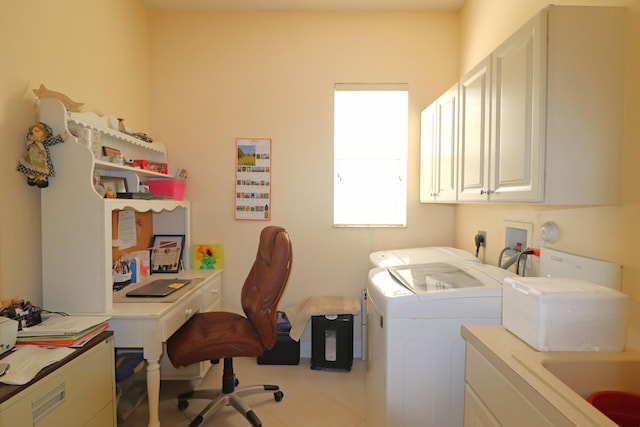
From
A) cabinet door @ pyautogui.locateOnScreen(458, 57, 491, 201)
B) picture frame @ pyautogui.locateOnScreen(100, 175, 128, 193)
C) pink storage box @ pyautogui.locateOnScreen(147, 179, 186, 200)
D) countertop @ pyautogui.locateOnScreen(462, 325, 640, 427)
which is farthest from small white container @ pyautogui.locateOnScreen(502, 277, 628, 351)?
pink storage box @ pyautogui.locateOnScreen(147, 179, 186, 200)

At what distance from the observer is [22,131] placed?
1.57m

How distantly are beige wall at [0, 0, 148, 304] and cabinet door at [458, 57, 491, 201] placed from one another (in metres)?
2.01

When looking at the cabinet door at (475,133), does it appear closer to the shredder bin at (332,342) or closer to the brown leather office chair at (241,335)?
the brown leather office chair at (241,335)

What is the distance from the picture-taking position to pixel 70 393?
125cm

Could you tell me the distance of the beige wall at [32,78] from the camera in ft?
4.87

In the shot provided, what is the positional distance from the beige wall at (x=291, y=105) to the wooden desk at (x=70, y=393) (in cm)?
130

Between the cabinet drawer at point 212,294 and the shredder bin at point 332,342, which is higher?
the cabinet drawer at point 212,294

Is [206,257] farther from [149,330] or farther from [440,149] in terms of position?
[440,149]

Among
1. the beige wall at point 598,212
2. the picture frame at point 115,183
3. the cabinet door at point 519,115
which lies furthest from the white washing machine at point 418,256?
the picture frame at point 115,183

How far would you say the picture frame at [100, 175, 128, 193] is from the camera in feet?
6.43

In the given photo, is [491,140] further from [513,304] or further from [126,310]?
[126,310]

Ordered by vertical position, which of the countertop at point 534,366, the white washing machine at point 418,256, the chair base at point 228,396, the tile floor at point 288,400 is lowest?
the tile floor at point 288,400

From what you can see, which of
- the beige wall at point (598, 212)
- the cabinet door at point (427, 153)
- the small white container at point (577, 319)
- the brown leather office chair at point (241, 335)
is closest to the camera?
the small white container at point (577, 319)

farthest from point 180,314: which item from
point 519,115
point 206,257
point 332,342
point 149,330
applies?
point 519,115
